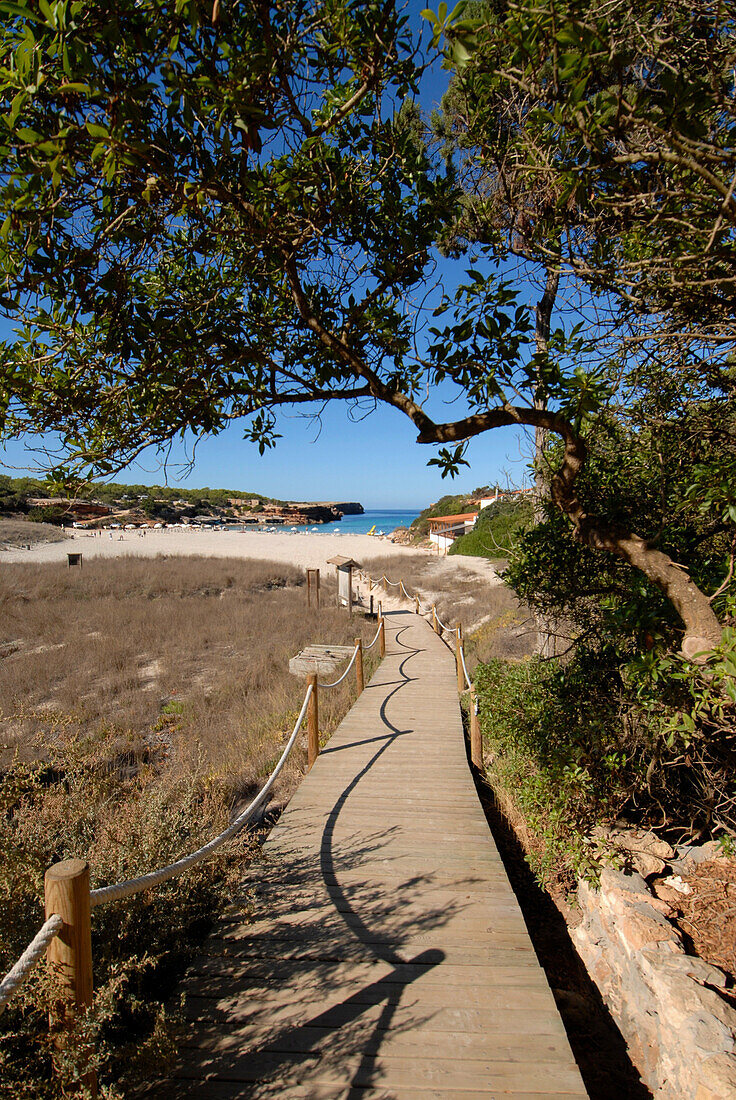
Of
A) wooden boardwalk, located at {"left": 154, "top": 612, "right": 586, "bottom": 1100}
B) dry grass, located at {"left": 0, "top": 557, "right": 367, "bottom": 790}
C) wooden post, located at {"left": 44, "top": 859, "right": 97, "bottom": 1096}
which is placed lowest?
dry grass, located at {"left": 0, "top": 557, "right": 367, "bottom": 790}

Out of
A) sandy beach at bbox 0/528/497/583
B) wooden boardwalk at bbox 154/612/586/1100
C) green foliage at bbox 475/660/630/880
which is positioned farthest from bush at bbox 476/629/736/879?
sandy beach at bbox 0/528/497/583

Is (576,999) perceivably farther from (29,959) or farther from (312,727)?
(29,959)

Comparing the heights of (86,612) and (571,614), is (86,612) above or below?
below

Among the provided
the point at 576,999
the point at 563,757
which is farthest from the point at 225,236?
the point at 576,999

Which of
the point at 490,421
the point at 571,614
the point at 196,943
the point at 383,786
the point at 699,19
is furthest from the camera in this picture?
the point at 383,786

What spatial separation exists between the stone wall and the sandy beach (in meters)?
20.8

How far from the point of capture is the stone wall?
2.57 m

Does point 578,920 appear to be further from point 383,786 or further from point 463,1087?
point 463,1087

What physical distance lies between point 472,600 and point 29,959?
19.1m

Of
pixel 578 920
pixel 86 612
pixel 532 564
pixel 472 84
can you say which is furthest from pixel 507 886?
pixel 86 612

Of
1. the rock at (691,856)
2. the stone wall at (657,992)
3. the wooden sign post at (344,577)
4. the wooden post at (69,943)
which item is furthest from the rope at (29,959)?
the wooden sign post at (344,577)

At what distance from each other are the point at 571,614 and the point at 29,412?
4477mm

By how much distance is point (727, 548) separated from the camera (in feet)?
12.4

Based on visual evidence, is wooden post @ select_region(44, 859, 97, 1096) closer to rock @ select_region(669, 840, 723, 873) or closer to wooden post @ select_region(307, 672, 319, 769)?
rock @ select_region(669, 840, 723, 873)
